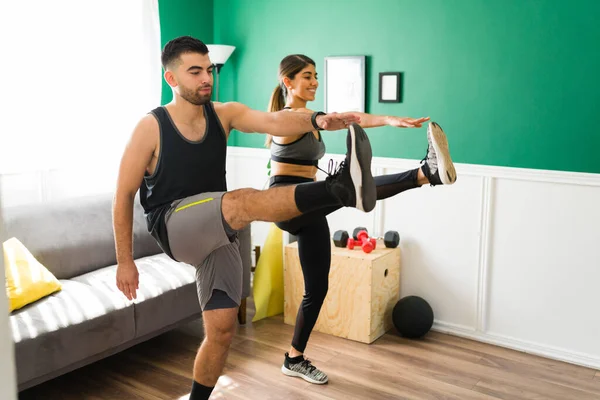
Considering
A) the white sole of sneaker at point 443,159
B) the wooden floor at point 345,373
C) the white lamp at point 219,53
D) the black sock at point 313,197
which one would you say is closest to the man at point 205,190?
the black sock at point 313,197

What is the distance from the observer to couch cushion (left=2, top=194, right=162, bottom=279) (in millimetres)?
3135

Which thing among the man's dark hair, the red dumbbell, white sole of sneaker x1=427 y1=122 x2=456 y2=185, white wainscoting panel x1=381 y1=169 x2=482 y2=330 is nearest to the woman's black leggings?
white sole of sneaker x1=427 y1=122 x2=456 y2=185

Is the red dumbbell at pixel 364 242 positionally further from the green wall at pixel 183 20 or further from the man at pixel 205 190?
the green wall at pixel 183 20

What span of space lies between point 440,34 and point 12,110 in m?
2.47

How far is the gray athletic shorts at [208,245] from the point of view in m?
2.07

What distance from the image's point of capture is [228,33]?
4555mm

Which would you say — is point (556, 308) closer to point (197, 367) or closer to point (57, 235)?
point (197, 367)

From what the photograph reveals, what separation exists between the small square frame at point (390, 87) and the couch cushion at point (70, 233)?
Result: 1656 millimetres

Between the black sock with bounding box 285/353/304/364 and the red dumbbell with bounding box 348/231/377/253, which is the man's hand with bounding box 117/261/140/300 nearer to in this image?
the black sock with bounding box 285/353/304/364

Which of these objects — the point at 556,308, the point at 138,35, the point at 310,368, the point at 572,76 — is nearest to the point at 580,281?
the point at 556,308

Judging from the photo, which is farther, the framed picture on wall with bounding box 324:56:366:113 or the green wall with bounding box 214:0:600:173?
the framed picture on wall with bounding box 324:56:366:113

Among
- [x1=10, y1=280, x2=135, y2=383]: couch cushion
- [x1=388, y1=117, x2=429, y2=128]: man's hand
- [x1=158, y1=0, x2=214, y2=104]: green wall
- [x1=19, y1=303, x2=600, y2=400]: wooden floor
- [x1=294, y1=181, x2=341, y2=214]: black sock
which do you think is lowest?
[x1=19, y1=303, x2=600, y2=400]: wooden floor

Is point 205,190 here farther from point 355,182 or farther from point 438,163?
point 438,163

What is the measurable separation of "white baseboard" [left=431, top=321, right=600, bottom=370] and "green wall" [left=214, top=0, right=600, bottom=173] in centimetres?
99
